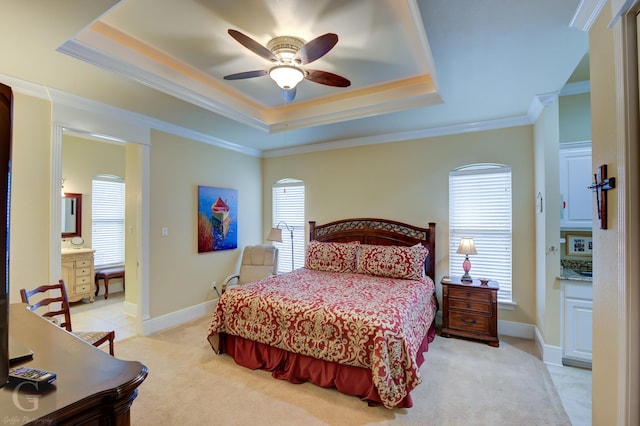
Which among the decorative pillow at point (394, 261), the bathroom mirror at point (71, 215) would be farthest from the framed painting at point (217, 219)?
the bathroom mirror at point (71, 215)

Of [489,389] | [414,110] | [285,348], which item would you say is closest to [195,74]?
[414,110]

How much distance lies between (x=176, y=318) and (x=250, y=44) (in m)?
3.66

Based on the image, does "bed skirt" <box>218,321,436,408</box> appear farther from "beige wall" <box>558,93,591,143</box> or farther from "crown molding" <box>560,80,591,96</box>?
"crown molding" <box>560,80,591,96</box>

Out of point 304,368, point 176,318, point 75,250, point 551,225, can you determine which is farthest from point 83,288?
point 551,225

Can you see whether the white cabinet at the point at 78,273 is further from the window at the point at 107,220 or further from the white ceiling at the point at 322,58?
the white ceiling at the point at 322,58

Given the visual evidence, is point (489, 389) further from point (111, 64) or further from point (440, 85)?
point (111, 64)

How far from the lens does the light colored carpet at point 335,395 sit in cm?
218

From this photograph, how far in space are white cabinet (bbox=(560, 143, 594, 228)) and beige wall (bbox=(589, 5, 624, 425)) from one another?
1.82 metres

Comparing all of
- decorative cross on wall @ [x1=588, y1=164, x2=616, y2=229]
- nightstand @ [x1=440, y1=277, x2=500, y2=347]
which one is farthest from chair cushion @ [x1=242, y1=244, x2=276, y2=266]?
decorative cross on wall @ [x1=588, y1=164, x2=616, y2=229]

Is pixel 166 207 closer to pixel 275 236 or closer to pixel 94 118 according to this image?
pixel 94 118

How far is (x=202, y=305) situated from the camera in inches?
177

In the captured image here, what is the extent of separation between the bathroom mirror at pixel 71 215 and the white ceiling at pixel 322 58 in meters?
3.02

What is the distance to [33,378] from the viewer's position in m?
→ 0.90

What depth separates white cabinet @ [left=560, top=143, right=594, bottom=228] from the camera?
10.4 ft
